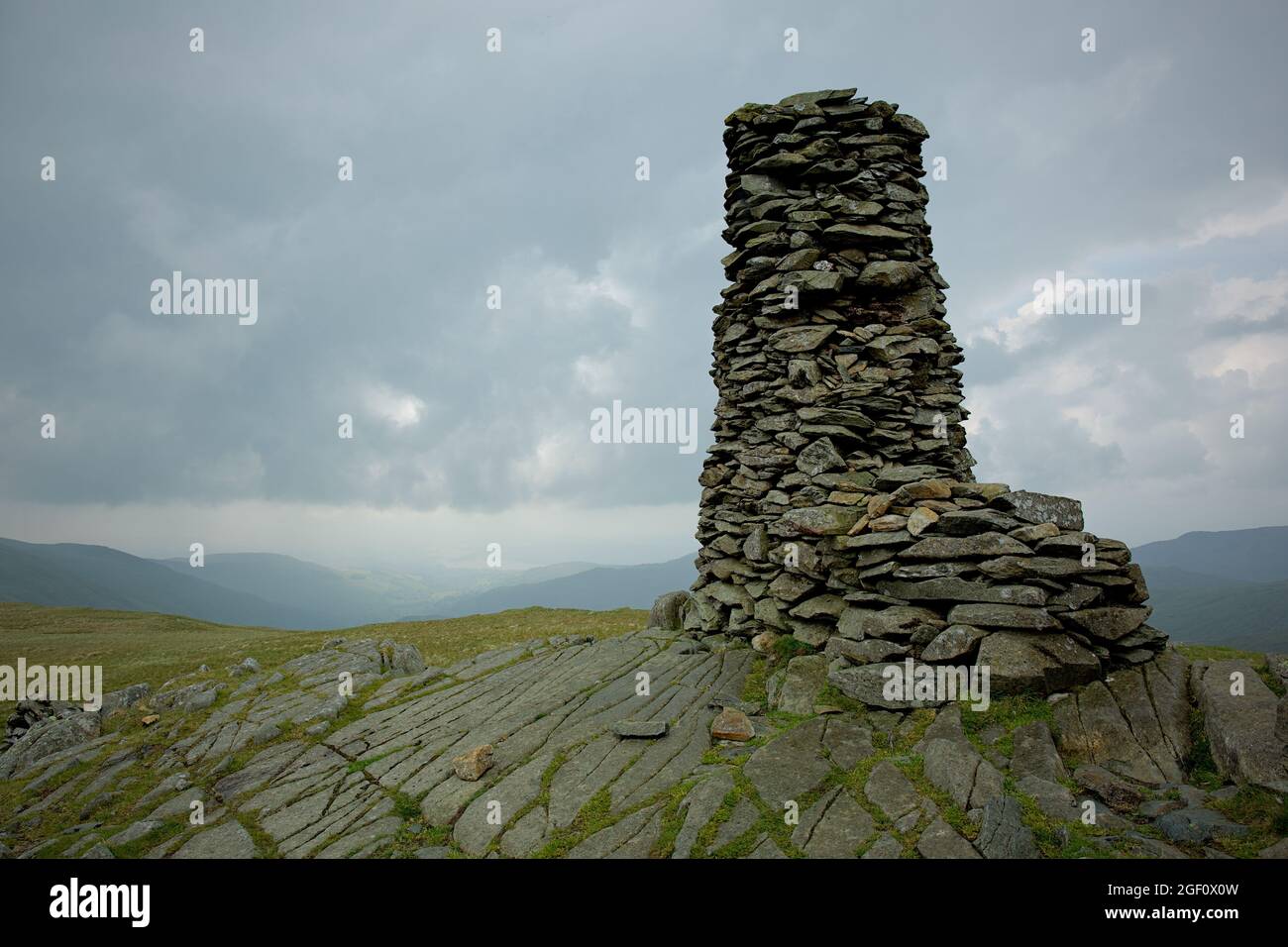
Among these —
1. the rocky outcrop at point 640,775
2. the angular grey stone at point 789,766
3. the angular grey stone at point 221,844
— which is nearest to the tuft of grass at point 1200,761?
the rocky outcrop at point 640,775

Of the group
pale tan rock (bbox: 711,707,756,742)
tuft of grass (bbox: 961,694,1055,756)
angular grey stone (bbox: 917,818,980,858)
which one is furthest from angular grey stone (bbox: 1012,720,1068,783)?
pale tan rock (bbox: 711,707,756,742)

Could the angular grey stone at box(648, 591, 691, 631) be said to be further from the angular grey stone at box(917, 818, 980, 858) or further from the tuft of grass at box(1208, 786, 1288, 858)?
the tuft of grass at box(1208, 786, 1288, 858)

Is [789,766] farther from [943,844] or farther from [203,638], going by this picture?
[203,638]

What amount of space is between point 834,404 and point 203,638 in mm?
62748

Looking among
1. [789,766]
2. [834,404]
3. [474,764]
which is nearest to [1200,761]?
[789,766]

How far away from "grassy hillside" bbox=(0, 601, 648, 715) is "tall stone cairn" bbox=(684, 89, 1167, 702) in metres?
17.9

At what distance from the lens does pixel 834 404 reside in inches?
842

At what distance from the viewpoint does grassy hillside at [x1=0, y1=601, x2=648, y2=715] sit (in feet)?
133

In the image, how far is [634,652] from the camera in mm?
22328

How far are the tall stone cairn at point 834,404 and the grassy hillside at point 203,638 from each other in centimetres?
1795

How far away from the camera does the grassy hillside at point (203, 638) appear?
133ft

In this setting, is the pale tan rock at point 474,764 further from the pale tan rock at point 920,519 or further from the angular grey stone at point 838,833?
the pale tan rock at point 920,519

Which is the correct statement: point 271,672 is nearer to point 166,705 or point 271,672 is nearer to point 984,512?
point 166,705

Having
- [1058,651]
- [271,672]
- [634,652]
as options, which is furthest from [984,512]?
[271,672]
